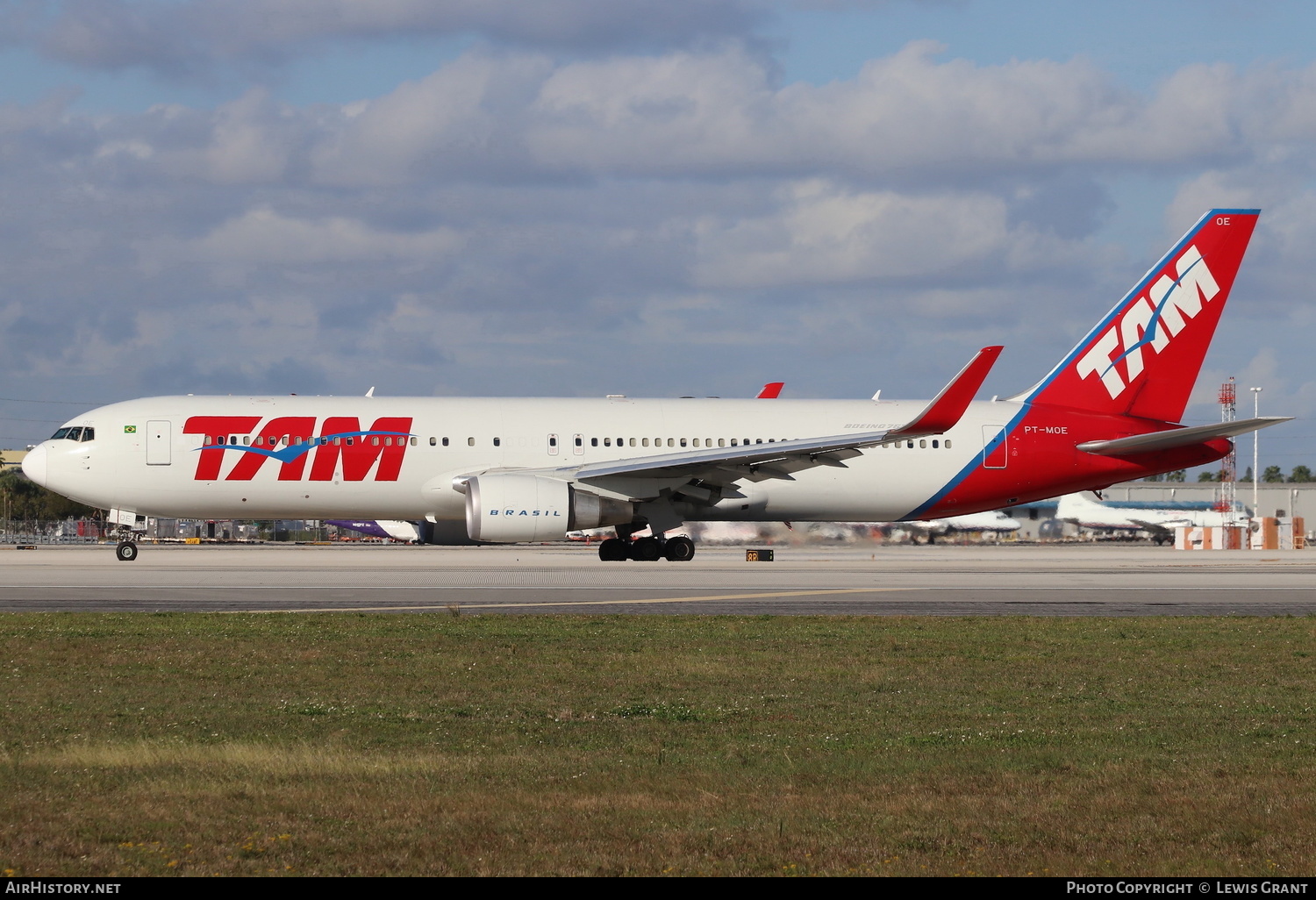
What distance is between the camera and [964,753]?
29.2 ft

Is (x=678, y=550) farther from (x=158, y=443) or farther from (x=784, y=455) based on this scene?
(x=158, y=443)

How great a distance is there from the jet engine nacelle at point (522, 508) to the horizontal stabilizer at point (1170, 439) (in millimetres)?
14051

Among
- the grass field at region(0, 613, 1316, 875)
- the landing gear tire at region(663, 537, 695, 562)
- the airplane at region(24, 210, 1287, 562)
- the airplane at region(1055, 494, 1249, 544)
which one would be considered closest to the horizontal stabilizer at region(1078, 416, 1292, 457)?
the airplane at region(24, 210, 1287, 562)

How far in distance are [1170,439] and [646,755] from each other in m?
28.2

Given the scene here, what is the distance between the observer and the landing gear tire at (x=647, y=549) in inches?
1356

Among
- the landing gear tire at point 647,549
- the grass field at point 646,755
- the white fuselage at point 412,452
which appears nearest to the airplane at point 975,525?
the white fuselage at point 412,452

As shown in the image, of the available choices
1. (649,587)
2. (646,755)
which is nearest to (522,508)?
(649,587)

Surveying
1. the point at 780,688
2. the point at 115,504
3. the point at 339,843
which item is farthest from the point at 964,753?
the point at 115,504

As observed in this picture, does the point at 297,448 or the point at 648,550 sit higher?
the point at 297,448

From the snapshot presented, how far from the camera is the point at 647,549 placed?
1356 inches

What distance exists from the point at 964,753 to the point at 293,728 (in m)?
4.75

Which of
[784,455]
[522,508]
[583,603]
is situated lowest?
[583,603]

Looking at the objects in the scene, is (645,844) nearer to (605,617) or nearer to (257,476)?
(605,617)

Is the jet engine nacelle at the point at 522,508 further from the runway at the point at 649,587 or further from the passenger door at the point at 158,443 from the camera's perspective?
the passenger door at the point at 158,443
